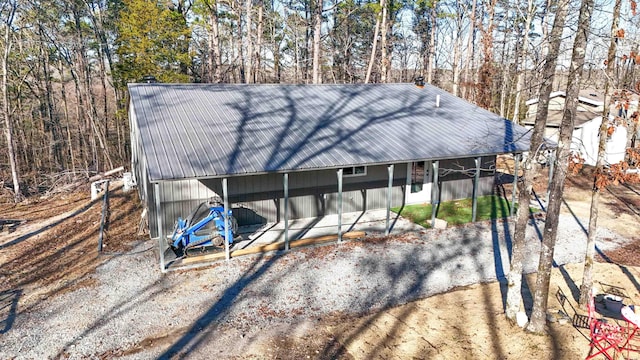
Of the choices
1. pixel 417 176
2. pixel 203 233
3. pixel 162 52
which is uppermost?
pixel 162 52

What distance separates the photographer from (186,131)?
36.9 ft

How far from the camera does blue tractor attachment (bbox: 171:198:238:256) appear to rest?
1056 centimetres

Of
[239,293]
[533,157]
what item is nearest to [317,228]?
[239,293]

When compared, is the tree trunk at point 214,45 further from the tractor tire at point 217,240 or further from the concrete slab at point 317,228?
the tractor tire at point 217,240

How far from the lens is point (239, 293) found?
8906mm

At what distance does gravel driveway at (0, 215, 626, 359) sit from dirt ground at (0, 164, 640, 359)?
0.40 metres

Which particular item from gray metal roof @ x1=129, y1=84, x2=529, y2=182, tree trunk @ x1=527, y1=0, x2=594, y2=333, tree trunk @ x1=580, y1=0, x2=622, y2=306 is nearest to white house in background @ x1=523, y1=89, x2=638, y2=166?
gray metal roof @ x1=129, y1=84, x2=529, y2=182

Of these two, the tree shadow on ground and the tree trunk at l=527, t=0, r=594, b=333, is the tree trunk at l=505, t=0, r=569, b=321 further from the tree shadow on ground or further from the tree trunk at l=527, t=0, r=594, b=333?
the tree shadow on ground

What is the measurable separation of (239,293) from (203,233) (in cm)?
245

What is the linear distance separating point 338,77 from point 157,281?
2725 cm

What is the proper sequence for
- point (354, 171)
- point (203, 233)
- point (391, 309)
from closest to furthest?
point (391, 309), point (203, 233), point (354, 171)

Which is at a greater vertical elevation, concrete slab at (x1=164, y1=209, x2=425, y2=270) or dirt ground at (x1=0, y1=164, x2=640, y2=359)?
concrete slab at (x1=164, y1=209, x2=425, y2=270)

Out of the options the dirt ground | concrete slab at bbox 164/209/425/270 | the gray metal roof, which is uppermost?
the gray metal roof

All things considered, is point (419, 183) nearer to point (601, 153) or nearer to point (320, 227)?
point (320, 227)
